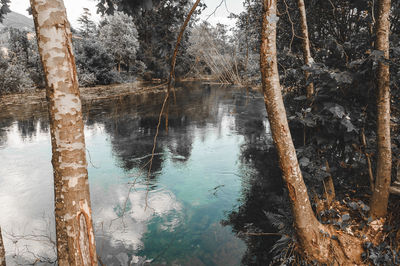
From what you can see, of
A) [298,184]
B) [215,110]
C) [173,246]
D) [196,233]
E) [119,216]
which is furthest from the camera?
[215,110]

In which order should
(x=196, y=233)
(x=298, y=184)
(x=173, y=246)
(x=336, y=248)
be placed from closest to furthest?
(x=298, y=184) → (x=336, y=248) → (x=173, y=246) → (x=196, y=233)

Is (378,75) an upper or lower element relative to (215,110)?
upper

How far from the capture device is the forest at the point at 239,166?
175 centimetres

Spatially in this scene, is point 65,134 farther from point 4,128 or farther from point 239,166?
point 4,128

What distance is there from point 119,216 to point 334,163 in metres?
3.88

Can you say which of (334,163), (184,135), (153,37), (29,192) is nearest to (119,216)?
(29,192)

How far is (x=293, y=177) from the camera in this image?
248cm

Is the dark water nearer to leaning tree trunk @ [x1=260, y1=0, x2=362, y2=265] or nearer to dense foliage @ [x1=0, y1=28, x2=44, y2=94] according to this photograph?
leaning tree trunk @ [x1=260, y1=0, x2=362, y2=265]

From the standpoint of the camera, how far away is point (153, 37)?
4.42 meters

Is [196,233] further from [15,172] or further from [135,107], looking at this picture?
[135,107]

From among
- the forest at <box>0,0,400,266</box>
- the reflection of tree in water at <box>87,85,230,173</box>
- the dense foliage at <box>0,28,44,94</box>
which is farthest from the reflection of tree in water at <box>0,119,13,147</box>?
the dense foliage at <box>0,28,44,94</box>

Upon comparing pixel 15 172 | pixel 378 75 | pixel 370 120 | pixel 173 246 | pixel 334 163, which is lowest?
pixel 173 246

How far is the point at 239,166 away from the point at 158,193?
2484mm

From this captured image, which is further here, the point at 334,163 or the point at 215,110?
the point at 215,110
